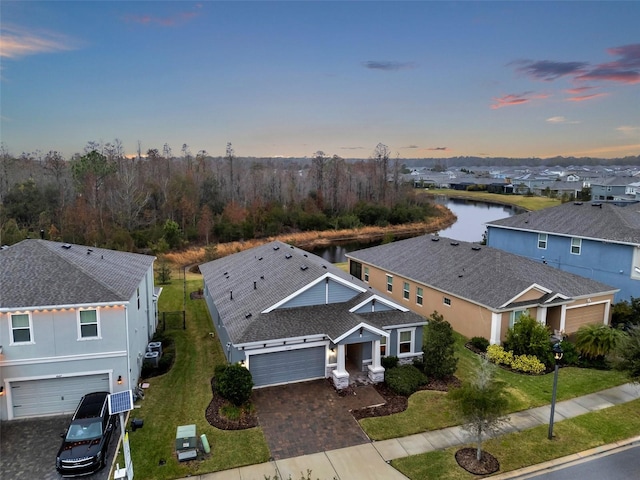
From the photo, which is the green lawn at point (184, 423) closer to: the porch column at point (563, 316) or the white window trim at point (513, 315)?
the white window trim at point (513, 315)

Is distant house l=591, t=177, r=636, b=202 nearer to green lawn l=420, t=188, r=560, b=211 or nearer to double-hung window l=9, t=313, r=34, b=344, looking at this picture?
green lawn l=420, t=188, r=560, b=211

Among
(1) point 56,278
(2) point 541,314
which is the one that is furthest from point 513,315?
(1) point 56,278

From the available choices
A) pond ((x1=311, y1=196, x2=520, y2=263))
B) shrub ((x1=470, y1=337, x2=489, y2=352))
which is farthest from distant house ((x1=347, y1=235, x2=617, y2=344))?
pond ((x1=311, y1=196, x2=520, y2=263))

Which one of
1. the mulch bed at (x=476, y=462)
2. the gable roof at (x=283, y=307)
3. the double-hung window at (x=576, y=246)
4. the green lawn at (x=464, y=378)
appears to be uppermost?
the double-hung window at (x=576, y=246)

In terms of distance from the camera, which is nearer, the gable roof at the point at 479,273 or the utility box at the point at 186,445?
the utility box at the point at 186,445

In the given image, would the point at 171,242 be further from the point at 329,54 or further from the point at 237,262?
the point at 329,54

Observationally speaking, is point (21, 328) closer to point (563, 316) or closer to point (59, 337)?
point (59, 337)

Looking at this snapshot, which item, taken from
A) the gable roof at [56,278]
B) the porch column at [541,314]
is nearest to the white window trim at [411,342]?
the porch column at [541,314]
